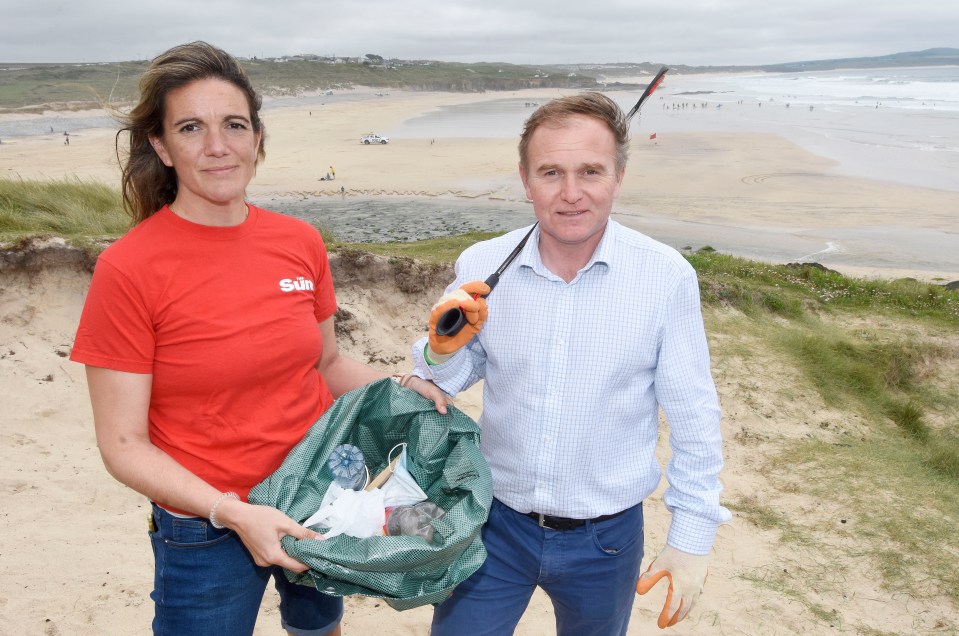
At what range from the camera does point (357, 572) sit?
1.81 meters

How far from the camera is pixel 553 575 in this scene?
7.45ft

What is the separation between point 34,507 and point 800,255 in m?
16.8

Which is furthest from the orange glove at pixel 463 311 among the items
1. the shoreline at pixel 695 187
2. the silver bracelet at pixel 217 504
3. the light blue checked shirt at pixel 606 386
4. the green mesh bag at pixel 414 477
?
the shoreline at pixel 695 187

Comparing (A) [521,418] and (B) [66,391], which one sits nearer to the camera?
(A) [521,418]

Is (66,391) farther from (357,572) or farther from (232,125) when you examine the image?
(357,572)

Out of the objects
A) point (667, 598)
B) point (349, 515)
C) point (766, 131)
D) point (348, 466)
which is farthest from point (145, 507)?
point (766, 131)

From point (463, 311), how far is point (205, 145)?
955 millimetres

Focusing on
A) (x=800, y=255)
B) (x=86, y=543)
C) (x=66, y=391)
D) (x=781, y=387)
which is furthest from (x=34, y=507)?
(x=800, y=255)

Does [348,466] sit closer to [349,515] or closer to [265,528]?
[349,515]

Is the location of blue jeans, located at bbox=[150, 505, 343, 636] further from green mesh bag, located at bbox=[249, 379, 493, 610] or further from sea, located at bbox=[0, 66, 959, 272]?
sea, located at bbox=[0, 66, 959, 272]

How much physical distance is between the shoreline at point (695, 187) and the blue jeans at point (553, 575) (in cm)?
1212

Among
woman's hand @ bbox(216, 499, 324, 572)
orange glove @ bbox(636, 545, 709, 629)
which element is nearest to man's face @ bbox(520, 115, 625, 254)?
orange glove @ bbox(636, 545, 709, 629)

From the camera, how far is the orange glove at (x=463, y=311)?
2.11 metres

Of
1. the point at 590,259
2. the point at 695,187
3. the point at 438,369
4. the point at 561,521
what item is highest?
the point at 590,259
